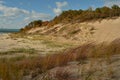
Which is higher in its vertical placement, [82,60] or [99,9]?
[99,9]

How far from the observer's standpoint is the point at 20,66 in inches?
272

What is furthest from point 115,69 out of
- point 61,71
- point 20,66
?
point 20,66

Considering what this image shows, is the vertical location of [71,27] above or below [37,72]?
above

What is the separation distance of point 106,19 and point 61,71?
29325 millimetres

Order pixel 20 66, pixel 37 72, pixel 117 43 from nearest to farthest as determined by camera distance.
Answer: pixel 37 72 → pixel 20 66 → pixel 117 43

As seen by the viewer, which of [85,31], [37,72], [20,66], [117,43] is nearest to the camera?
[37,72]

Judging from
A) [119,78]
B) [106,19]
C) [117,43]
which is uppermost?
[106,19]

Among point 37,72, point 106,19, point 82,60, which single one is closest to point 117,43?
point 82,60

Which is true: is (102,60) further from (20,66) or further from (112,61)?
(20,66)

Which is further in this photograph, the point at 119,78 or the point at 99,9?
the point at 99,9

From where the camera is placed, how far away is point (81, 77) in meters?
5.37

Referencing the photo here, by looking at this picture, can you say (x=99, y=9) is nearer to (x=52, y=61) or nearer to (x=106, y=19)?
(x=106, y=19)

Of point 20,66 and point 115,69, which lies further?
point 20,66

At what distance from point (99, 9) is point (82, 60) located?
123ft
